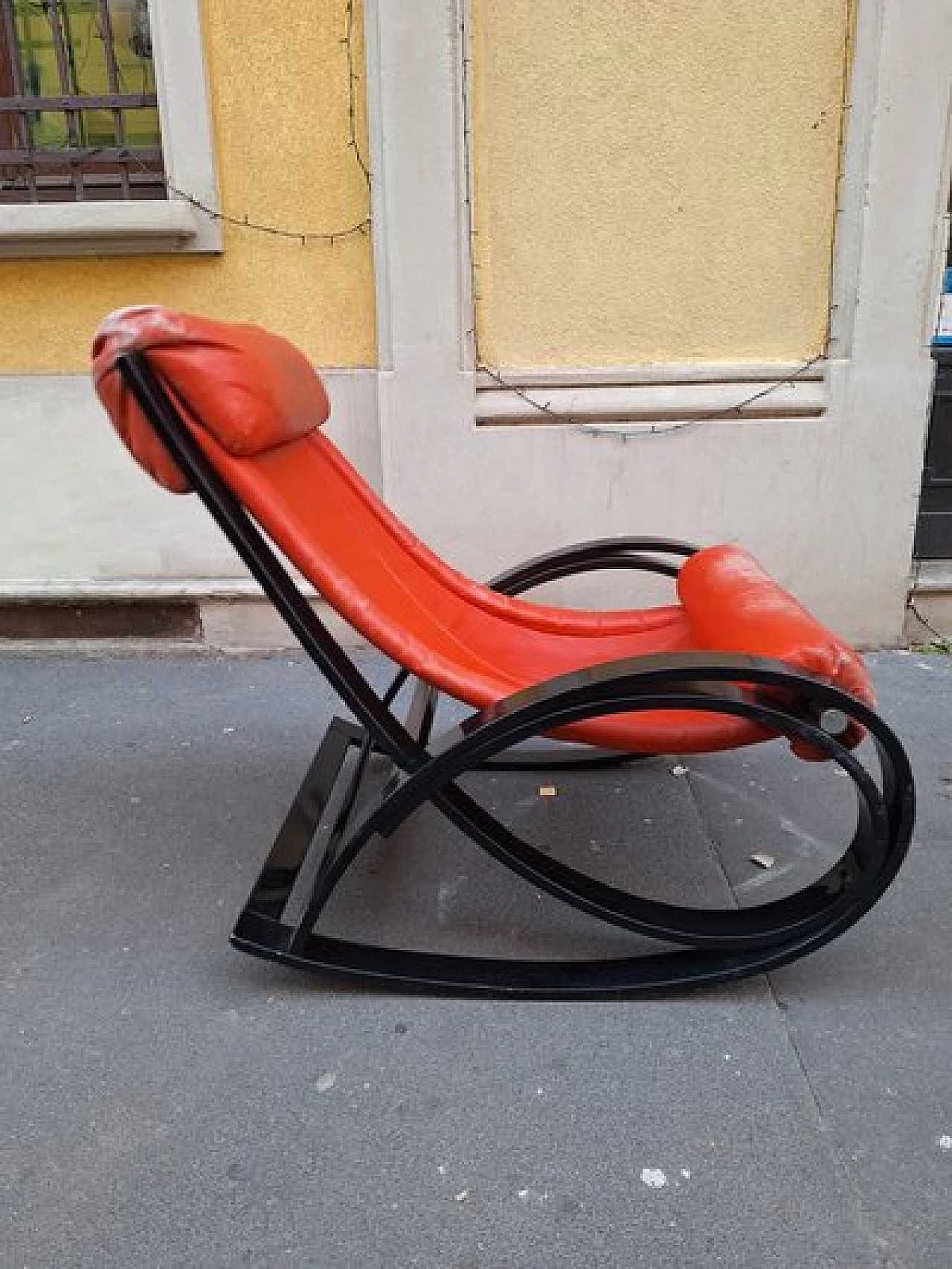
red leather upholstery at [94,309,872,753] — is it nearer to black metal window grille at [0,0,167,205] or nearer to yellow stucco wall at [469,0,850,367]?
yellow stucco wall at [469,0,850,367]

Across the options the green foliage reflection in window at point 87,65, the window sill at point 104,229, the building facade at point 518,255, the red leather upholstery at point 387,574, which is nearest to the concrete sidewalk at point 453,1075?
the red leather upholstery at point 387,574

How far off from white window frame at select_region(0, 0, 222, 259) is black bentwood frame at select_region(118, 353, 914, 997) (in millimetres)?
1919

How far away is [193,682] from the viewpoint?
337 cm

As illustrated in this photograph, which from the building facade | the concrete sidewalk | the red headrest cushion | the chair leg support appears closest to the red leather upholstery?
the red headrest cushion

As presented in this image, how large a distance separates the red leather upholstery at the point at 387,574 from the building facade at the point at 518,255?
1143 mm

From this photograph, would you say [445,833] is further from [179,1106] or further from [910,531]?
[910,531]

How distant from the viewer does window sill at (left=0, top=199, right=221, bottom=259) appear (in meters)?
3.18

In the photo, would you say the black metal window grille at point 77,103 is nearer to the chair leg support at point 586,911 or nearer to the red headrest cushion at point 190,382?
the red headrest cushion at point 190,382

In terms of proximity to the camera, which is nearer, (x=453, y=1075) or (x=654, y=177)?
(x=453, y=1075)

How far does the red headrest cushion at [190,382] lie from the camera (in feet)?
5.29

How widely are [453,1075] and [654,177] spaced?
9.40ft

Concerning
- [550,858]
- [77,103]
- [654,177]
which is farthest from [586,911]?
[77,103]

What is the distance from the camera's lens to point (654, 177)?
3.18 meters

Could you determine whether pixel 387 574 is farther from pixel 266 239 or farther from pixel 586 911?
pixel 266 239
